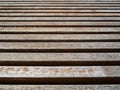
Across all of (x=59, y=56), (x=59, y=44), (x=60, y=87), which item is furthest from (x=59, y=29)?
(x=60, y=87)

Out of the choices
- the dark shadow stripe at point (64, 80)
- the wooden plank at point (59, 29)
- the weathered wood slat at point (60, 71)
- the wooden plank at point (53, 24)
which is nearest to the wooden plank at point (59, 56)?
the weathered wood slat at point (60, 71)

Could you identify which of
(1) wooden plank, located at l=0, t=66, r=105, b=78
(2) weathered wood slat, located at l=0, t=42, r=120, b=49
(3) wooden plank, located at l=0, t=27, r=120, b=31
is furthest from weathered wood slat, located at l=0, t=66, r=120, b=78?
(3) wooden plank, located at l=0, t=27, r=120, b=31

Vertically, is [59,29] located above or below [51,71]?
above

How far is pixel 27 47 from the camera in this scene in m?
1.71

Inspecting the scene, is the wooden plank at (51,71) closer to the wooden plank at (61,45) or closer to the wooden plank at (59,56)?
the wooden plank at (59,56)

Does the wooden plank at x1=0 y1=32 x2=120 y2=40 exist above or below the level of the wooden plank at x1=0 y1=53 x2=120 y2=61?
above

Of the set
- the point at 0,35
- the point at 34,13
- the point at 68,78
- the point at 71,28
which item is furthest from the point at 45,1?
the point at 68,78

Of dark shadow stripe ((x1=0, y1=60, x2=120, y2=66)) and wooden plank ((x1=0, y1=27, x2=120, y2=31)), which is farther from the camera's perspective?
wooden plank ((x1=0, y1=27, x2=120, y2=31))

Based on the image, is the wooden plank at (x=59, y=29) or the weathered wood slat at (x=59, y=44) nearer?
the weathered wood slat at (x=59, y=44)

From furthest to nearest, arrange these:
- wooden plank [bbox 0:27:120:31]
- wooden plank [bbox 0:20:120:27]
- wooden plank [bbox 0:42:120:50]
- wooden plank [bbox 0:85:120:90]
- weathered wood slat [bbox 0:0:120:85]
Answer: wooden plank [bbox 0:20:120:27] < wooden plank [bbox 0:27:120:31] < wooden plank [bbox 0:42:120:50] < weathered wood slat [bbox 0:0:120:85] < wooden plank [bbox 0:85:120:90]

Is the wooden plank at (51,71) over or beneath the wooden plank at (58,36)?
beneath

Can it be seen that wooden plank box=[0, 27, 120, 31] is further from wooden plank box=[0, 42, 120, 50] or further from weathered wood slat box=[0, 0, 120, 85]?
wooden plank box=[0, 42, 120, 50]

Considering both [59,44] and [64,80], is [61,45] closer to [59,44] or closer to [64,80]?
[59,44]

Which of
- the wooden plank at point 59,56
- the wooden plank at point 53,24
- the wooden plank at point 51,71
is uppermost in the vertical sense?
the wooden plank at point 53,24
